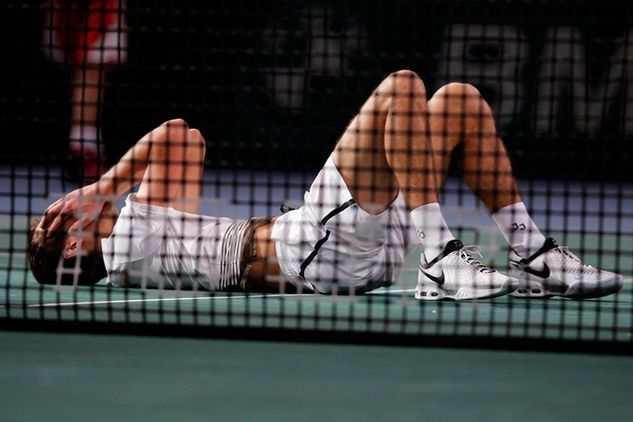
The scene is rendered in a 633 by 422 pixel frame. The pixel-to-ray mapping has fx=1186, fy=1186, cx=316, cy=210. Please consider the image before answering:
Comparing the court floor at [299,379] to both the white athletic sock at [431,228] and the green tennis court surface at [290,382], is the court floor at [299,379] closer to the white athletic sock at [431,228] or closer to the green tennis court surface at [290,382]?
the green tennis court surface at [290,382]

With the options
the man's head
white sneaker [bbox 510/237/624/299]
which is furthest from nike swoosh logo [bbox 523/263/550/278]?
the man's head

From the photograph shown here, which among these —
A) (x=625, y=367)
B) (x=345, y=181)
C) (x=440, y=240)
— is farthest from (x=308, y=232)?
(x=625, y=367)

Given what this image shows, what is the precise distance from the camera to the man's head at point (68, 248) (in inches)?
99.3

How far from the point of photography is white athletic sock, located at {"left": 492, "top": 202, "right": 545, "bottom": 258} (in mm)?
2645

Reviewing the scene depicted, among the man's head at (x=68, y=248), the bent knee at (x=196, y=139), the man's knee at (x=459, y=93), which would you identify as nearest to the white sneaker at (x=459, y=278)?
the man's knee at (x=459, y=93)

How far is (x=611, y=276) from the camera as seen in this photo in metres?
2.54

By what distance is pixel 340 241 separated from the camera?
2.61 metres

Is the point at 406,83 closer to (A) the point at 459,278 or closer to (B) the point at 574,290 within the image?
(A) the point at 459,278

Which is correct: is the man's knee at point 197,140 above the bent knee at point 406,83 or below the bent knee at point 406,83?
below

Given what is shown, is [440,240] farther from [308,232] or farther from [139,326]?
[139,326]

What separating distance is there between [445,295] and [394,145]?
34 cm

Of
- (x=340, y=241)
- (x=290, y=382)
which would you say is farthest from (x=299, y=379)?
(x=340, y=241)

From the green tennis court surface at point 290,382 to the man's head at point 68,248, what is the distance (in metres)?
0.46

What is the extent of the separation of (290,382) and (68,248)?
3.30 feet
